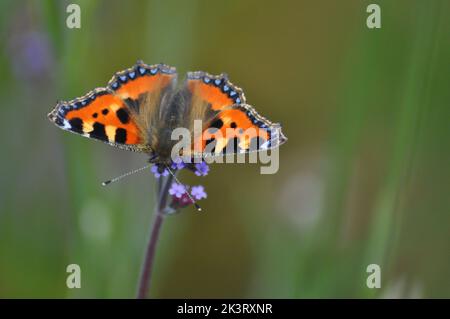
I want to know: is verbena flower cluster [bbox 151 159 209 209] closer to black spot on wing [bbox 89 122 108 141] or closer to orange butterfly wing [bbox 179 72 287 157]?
orange butterfly wing [bbox 179 72 287 157]

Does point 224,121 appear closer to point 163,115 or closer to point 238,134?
point 238,134

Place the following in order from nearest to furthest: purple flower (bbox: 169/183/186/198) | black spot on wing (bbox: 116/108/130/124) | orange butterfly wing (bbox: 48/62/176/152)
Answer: purple flower (bbox: 169/183/186/198) < orange butterfly wing (bbox: 48/62/176/152) < black spot on wing (bbox: 116/108/130/124)

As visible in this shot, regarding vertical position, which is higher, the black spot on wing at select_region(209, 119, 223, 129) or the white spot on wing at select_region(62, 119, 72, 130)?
the white spot on wing at select_region(62, 119, 72, 130)

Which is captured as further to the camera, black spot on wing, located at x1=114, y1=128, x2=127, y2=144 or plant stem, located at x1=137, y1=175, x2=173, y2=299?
black spot on wing, located at x1=114, y1=128, x2=127, y2=144

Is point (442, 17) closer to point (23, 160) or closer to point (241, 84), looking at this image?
point (241, 84)

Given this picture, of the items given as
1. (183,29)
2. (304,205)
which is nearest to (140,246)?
(304,205)

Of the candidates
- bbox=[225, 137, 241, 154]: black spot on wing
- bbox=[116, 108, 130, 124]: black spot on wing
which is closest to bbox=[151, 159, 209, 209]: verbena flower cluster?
bbox=[225, 137, 241, 154]: black spot on wing
